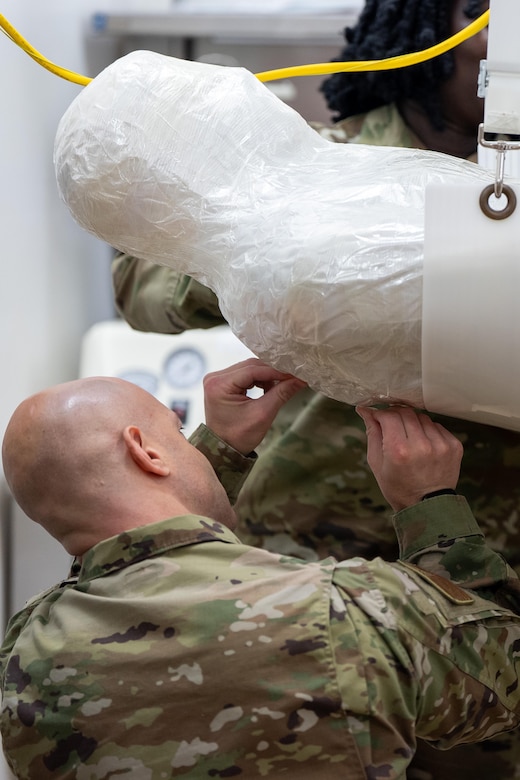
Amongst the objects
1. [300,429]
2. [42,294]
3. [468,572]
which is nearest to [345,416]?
[300,429]

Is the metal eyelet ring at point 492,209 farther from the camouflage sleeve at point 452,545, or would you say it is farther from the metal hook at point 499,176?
the camouflage sleeve at point 452,545

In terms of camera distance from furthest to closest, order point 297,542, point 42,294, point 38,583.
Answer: point 42,294, point 38,583, point 297,542

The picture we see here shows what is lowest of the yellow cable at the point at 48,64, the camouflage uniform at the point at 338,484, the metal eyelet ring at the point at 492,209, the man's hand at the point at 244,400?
the camouflage uniform at the point at 338,484

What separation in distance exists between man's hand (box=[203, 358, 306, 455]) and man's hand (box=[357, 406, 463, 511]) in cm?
13

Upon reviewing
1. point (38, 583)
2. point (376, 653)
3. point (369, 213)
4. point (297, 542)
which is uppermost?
point (369, 213)

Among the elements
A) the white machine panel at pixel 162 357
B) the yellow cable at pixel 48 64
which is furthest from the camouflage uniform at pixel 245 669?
the white machine panel at pixel 162 357

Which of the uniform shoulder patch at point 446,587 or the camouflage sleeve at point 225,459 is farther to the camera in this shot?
the camouflage sleeve at point 225,459

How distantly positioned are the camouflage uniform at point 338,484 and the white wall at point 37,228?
13.7 inches

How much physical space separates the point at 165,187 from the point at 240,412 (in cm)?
27

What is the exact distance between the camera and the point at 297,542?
1107 mm

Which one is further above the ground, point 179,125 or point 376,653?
point 179,125

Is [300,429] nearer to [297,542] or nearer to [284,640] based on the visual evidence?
[297,542]

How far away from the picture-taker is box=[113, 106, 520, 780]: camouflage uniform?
1.00m

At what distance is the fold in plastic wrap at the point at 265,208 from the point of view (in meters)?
0.75
